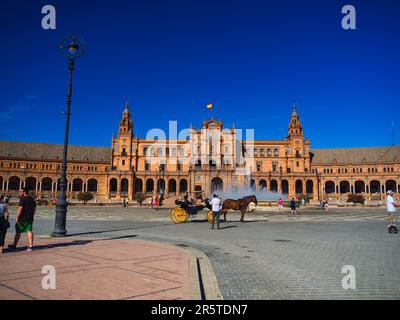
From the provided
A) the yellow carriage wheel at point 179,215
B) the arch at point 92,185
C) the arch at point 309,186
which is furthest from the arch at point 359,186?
the yellow carriage wheel at point 179,215

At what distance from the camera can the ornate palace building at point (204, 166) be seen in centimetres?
8650

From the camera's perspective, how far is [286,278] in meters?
6.66

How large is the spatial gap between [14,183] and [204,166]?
2116 inches

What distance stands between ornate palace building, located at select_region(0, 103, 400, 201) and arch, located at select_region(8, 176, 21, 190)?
240 millimetres

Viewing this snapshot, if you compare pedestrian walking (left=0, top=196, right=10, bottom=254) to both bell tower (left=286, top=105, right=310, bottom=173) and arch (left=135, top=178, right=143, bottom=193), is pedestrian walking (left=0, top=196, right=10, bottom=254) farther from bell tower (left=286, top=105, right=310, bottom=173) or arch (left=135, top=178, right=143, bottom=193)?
bell tower (left=286, top=105, right=310, bottom=173)

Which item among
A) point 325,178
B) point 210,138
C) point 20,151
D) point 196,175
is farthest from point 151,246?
point 20,151

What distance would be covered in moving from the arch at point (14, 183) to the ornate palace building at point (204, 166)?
24 cm

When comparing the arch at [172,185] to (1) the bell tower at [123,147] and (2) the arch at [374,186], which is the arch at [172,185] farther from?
(2) the arch at [374,186]

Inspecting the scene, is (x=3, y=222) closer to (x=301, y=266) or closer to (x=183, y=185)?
(x=301, y=266)

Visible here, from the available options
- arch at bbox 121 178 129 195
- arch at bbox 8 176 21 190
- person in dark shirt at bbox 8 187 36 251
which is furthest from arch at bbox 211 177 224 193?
person in dark shirt at bbox 8 187 36 251

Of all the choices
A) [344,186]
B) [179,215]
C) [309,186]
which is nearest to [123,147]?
[309,186]
